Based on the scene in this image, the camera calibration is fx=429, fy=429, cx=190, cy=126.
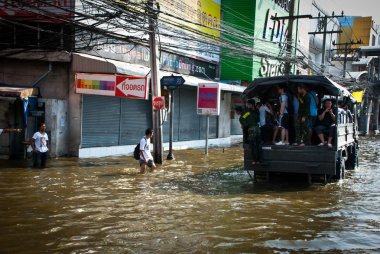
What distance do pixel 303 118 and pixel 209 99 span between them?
307 inches

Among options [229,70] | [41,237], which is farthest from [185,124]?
[41,237]

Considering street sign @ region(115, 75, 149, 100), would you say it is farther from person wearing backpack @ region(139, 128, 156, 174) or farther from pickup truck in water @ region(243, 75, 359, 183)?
pickup truck in water @ region(243, 75, 359, 183)

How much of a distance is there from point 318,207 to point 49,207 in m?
5.50

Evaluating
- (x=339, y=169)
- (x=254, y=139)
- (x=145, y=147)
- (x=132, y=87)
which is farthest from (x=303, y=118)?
(x=132, y=87)

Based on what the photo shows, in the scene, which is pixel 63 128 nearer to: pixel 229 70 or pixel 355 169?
pixel 355 169

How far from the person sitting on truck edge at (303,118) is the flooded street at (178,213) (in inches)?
52.5

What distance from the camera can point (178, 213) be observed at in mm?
8148

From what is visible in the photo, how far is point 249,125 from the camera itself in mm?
11648

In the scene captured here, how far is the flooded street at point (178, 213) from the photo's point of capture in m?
6.31

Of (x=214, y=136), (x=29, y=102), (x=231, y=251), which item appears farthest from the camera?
(x=214, y=136)

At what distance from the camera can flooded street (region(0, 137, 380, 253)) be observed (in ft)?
20.7

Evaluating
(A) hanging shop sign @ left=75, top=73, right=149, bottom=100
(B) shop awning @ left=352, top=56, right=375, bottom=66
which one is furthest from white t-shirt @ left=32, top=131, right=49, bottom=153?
(B) shop awning @ left=352, top=56, right=375, bottom=66

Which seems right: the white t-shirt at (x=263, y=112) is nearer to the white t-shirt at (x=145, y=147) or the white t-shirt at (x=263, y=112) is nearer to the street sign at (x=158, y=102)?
the white t-shirt at (x=145, y=147)

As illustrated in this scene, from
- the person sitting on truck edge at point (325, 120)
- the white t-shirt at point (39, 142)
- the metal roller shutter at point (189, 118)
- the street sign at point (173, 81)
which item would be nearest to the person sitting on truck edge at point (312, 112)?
the person sitting on truck edge at point (325, 120)
